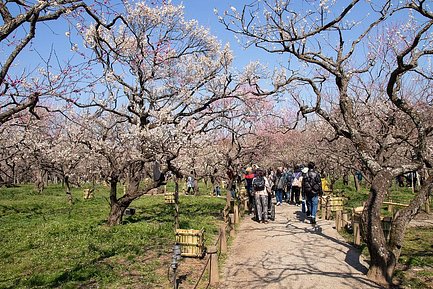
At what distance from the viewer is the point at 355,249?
9.50 m

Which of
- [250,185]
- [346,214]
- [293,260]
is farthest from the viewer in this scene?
[250,185]

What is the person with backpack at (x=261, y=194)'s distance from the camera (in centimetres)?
1326

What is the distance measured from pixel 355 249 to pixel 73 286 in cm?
652

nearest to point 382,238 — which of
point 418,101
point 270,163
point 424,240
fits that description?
point 424,240

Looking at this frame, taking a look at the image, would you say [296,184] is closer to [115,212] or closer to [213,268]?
[115,212]

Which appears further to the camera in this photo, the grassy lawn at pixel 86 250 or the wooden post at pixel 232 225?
the wooden post at pixel 232 225

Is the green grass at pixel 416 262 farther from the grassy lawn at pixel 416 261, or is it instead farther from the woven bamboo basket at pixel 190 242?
the woven bamboo basket at pixel 190 242

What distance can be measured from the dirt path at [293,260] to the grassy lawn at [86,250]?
1309mm

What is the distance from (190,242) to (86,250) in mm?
2542

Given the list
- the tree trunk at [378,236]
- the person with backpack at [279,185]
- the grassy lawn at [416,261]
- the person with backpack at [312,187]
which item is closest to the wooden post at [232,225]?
the person with backpack at [312,187]

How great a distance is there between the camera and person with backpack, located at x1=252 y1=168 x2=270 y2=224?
13258mm

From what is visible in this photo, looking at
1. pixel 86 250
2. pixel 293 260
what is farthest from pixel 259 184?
pixel 86 250

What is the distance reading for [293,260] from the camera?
854cm

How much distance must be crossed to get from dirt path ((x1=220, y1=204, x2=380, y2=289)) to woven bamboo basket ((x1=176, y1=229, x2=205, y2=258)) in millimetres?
747
